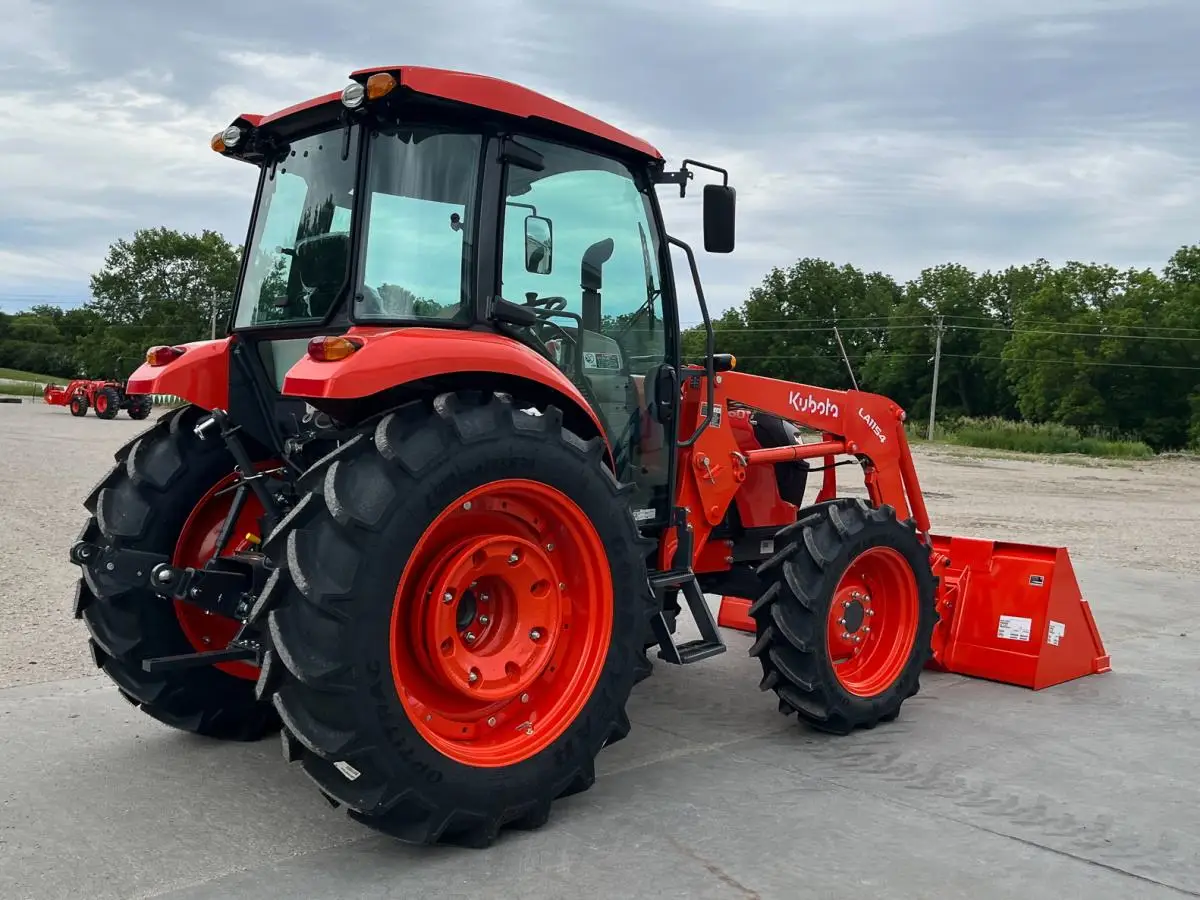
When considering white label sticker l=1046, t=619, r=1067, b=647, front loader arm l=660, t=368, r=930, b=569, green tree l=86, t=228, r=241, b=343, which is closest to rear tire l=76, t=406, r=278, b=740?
front loader arm l=660, t=368, r=930, b=569

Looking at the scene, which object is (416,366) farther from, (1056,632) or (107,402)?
(107,402)

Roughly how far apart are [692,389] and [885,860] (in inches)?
93.0

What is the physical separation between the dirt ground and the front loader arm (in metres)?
3.62

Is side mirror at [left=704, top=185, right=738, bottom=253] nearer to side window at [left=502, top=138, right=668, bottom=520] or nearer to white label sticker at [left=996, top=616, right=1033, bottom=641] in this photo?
side window at [left=502, top=138, right=668, bottom=520]

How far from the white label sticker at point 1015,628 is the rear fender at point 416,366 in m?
3.44

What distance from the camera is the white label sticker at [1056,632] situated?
5.95 m

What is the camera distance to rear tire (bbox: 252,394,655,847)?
3215mm

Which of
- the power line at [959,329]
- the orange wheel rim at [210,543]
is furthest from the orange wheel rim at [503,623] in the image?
the power line at [959,329]

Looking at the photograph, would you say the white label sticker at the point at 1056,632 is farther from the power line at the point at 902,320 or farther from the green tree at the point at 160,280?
the green tree at the point at 160,280

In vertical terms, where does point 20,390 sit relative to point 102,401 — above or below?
below

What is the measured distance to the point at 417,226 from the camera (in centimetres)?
391

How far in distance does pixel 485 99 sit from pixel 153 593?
2.40 meters

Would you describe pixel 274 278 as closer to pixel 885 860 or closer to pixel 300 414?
pixel 300 414

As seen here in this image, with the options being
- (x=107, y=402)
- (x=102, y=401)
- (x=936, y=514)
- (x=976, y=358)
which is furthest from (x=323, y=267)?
(x=976, y=358)
